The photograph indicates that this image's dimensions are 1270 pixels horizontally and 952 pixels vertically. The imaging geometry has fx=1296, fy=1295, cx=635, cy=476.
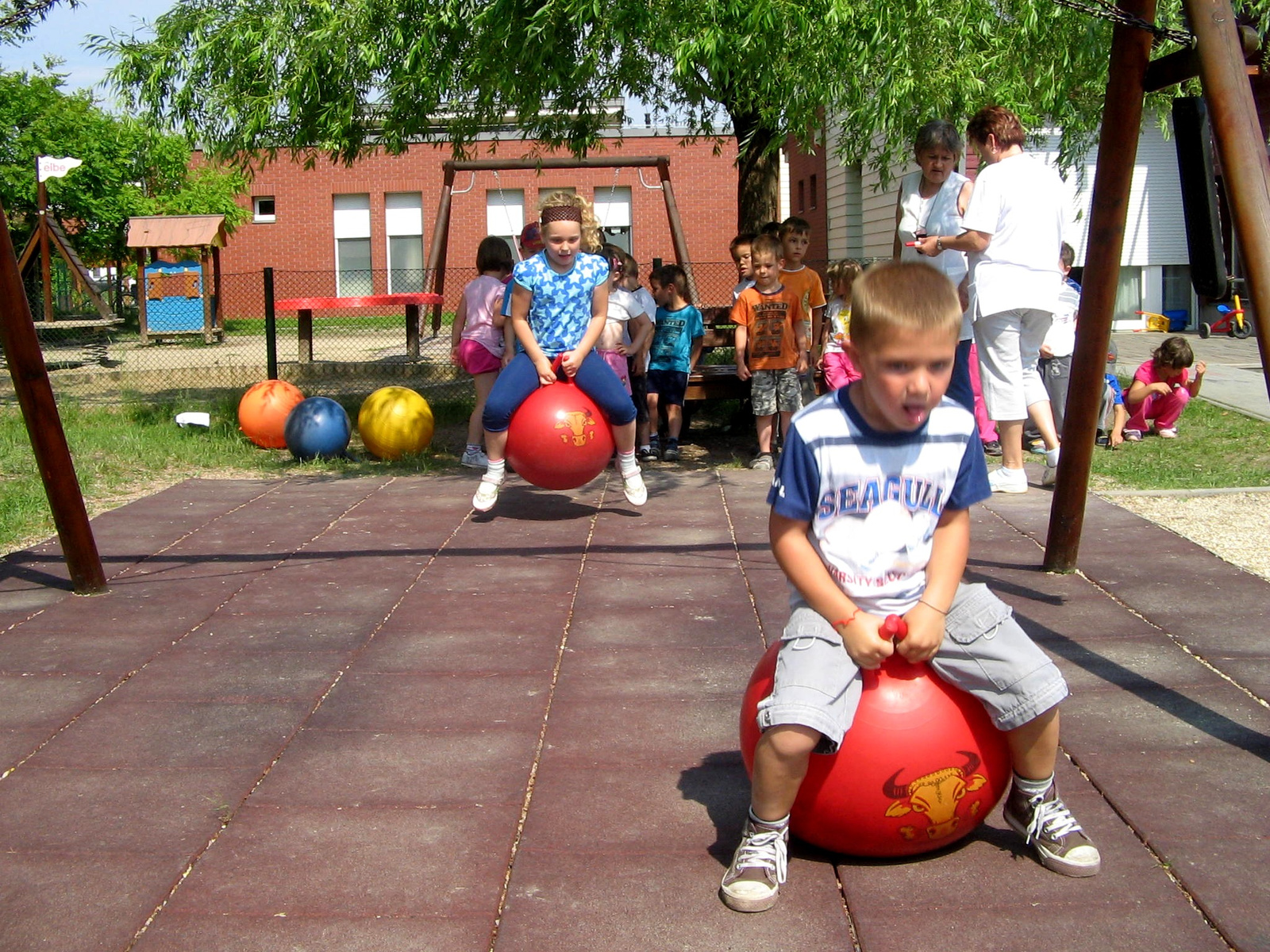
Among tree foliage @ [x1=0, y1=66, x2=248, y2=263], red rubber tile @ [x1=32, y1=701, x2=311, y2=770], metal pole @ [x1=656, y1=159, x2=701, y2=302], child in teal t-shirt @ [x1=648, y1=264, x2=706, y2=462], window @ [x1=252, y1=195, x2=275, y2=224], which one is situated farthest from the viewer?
window @ [x1=252, y1=195, x2=275, y2=224]

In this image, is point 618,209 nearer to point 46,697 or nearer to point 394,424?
point 394,424

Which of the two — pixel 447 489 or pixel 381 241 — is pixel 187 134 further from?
pixel 381 241

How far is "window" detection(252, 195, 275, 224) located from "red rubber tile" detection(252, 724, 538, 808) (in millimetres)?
36153

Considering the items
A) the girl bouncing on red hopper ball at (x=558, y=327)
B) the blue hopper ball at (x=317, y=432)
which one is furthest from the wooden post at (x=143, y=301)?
the girl bouncing on red hopper ball at (x=558, y=327)

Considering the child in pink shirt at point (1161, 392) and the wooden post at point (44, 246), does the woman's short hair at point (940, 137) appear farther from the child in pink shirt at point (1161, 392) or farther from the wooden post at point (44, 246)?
the wooden post at point (44, 246)

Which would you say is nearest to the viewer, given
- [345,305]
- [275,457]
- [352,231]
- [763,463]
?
[763,463]

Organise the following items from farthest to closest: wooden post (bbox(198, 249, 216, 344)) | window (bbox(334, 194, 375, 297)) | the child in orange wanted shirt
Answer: window (bbox(334, 194, 375, 297)), wooden post (bbox(198, 249, 216, 344)), the child in orange wanted shirt

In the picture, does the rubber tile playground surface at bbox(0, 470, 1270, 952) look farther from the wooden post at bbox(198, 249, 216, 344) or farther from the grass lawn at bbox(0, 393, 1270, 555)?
the wooden post at bbox(198, 249, 216, 344)

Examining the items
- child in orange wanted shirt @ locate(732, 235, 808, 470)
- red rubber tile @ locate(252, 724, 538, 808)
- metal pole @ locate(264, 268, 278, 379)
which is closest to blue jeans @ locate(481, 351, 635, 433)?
child in orange wanted shirt @ locate(732, 235, 808, 470)

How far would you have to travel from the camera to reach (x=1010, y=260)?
6.80m

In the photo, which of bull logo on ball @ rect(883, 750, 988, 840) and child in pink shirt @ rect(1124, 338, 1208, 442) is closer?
bull logo on ball @ rect(883, 750, 988, 840)

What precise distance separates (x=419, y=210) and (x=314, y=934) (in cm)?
3592

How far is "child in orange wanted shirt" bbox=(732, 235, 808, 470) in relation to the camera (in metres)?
9.02

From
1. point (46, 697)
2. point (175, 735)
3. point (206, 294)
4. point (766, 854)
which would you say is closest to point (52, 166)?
point (206, 294)
